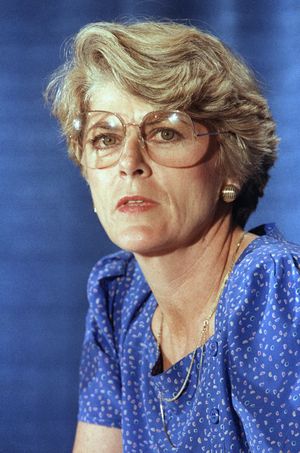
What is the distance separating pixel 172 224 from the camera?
63.9 inches

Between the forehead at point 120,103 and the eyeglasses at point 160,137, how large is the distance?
1 centimetres

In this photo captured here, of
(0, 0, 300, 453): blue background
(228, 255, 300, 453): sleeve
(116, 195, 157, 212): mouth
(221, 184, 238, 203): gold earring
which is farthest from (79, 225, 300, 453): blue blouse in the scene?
(0, 0, 300, 453): blue background

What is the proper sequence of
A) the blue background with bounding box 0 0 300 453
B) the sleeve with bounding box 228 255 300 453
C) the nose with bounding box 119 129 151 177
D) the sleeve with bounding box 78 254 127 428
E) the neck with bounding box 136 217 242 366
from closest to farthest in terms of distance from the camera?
the sleeve with bounding box 228 255 300 453
the nose with bounding box 119 129 151 177
the neck with bounding box 136 217 242 366
the sleeve with bounding box 78 254 127 428
the blue background with bounding box 0 0 300 453

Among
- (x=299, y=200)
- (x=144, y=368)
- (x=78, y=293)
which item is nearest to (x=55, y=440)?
(x=78, y=293)

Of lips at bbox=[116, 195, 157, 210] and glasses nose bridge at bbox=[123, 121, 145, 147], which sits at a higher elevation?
glasses nose bridge at bbox=[123, 121, 145, 147]

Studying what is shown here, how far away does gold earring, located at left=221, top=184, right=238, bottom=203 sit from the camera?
66.8 inches

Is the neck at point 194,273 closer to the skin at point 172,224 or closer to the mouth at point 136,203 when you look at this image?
the skin at point 172,224

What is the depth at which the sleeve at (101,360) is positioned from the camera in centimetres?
190

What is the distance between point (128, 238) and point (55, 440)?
110cm

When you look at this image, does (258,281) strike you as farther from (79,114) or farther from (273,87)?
(273,87)

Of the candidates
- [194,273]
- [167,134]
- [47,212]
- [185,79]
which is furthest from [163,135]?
[47,212]

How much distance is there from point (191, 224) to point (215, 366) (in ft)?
0.90

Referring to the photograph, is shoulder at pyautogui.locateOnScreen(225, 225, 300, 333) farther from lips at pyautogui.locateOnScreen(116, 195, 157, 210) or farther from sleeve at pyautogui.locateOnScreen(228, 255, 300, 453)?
lips at pyautogui.locateOnScreen(116, 195, 157, 210)

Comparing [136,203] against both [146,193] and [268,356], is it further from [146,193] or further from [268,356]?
[268,356]
